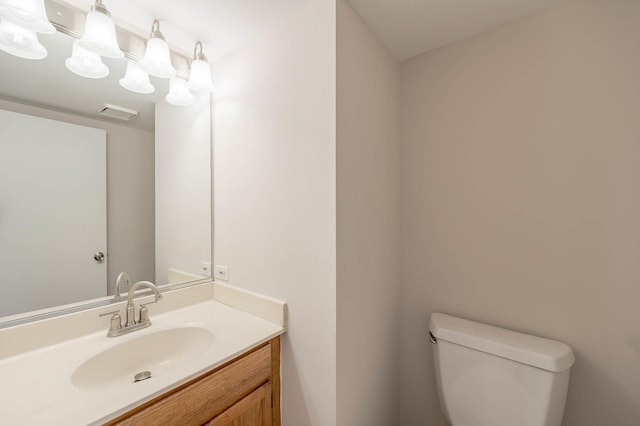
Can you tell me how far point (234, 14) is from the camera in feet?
3.43

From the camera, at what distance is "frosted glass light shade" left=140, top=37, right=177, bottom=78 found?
1093mm

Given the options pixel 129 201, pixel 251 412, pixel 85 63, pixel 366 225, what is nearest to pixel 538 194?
pixel 366 225

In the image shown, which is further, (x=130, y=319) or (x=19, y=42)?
(x=130, y=319)

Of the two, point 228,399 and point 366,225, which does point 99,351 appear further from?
point 366,225

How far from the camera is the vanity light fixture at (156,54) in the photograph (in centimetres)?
109

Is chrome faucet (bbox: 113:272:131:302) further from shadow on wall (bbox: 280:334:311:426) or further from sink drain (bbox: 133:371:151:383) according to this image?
shadow on wall (bbox: 280:334:311:426)

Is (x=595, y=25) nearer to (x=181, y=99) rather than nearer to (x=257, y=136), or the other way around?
(x=257, y=136)

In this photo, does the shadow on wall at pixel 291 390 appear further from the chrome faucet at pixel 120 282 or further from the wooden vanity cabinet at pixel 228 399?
the chrome faucet at pixel 120 282

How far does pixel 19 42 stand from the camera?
870 millimetres

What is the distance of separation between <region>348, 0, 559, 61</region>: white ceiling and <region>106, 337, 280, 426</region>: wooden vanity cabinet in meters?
1.51

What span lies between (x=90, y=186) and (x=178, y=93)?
0.63 meters

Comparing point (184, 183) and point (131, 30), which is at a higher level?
point (131, 30)

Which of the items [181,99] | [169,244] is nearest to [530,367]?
[169,244]

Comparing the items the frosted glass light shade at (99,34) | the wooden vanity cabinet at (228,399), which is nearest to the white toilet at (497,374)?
the wooden vanity cabinet at (228,399)
